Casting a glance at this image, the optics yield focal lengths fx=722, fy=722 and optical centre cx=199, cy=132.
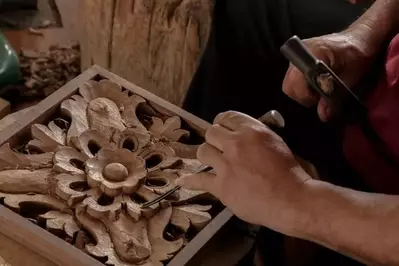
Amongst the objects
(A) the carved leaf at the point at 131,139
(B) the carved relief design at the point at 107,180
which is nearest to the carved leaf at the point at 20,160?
(B) the carved relief design at the point at 107,180

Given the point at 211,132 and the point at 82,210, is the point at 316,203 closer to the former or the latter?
the point at 211,132

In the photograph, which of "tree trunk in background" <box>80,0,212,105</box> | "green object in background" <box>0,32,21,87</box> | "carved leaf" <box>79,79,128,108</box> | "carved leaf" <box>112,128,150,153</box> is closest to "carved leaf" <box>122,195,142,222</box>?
"carved leaf" <box>112,128,150,153</box>

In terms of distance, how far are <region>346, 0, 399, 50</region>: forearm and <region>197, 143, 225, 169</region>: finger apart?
302 millimetres

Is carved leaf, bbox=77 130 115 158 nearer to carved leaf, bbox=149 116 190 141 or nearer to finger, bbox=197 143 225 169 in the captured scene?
carved leaf, bbox=149 116 190 141

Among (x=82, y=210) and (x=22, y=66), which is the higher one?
(x=82, y=210)

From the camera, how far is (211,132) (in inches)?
37.4

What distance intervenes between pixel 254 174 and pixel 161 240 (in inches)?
7.5

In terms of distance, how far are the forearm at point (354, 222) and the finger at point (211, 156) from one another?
0.12 metres

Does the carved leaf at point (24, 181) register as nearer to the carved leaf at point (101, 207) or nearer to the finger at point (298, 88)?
the carved leaf at point (101, 207)

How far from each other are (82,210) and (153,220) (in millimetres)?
102

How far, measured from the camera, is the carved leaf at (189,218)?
104 centimetres

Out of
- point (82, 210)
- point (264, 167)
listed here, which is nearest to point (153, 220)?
point (82, 210)

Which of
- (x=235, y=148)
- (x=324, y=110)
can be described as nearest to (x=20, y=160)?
(x=235, y=148)

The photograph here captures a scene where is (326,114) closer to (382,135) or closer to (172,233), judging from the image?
(382,135)
